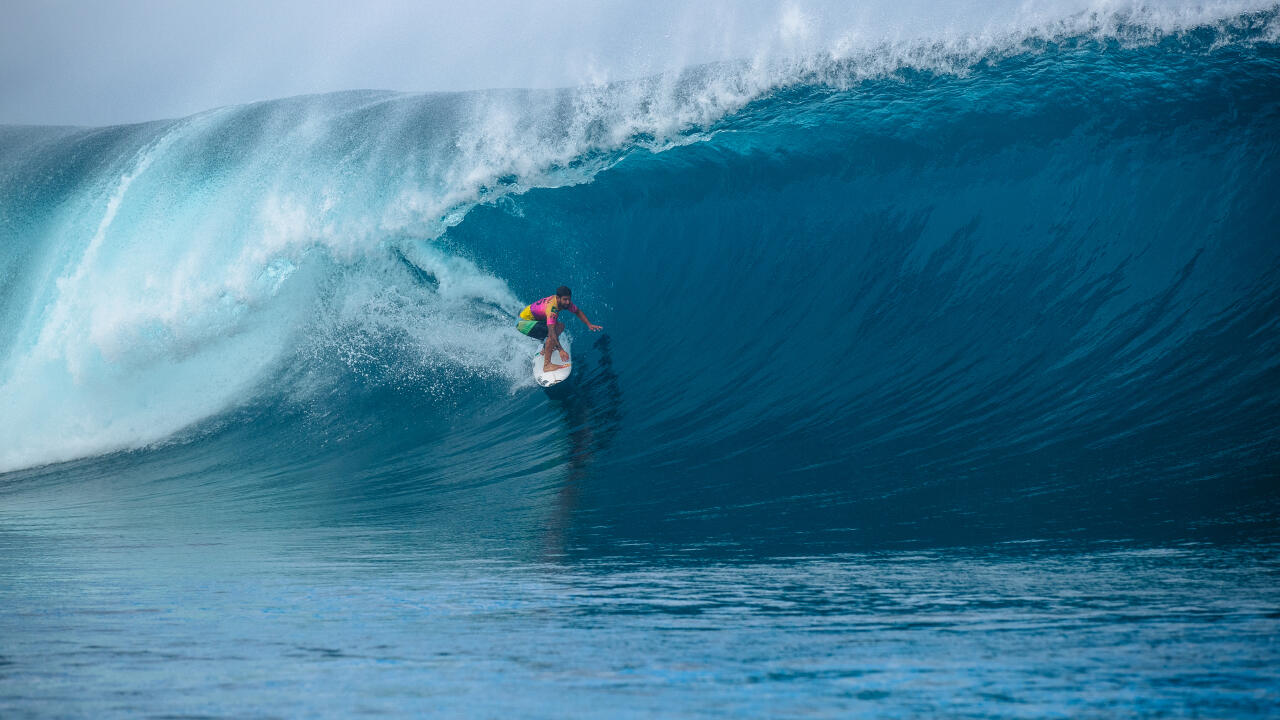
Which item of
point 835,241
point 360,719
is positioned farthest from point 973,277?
point 360,719

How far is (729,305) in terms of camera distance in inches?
384

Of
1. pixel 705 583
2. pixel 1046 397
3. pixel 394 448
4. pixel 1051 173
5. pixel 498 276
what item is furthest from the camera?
pixel 498 276

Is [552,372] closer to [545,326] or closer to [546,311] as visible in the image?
[545,326]

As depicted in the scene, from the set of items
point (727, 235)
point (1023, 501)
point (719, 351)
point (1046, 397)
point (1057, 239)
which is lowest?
point (1023, 501)

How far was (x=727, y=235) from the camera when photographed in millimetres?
10688

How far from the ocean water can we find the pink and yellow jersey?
0.62m

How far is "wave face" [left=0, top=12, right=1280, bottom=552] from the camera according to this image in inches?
231

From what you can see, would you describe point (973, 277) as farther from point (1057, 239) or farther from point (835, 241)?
point (835, 241)

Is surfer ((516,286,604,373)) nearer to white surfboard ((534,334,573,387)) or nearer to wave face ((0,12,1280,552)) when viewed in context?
white surfboard ((534,334,573,387))

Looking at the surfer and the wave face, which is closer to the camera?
the wave face

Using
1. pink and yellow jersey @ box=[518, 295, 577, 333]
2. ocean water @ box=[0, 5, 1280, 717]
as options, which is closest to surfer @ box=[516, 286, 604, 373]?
pink and yellow jersey @ box=[518, 295, 577, 333]

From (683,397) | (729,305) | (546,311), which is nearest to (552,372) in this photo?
(546,311)

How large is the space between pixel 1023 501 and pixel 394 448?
17.6 feet

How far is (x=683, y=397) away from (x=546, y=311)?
155cm
